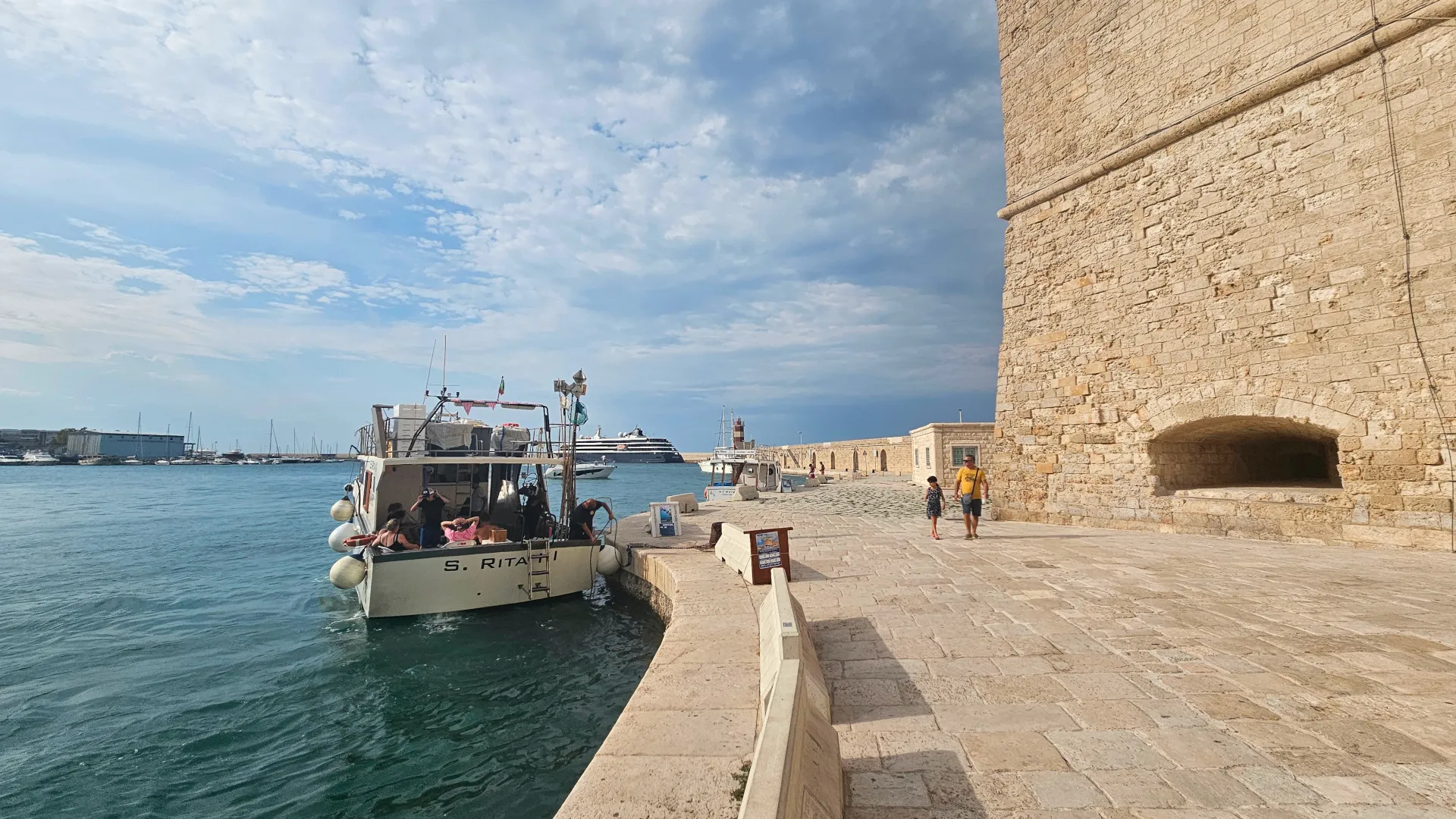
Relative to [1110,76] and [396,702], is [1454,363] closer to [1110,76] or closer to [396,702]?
[1110,76]

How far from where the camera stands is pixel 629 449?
95625 mm

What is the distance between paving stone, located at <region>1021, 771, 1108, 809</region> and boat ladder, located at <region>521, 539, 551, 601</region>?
778cm

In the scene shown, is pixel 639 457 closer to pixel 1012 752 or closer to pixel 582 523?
pixel 582 523

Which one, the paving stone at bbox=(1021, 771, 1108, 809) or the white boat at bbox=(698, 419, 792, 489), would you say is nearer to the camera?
the paving stone at bbox=(1021, 771, 1108, 809)

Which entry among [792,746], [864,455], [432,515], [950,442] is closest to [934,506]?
[432,515]

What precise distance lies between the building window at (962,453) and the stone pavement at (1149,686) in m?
17.4

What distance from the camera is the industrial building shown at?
292 feet

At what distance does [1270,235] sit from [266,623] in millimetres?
17145

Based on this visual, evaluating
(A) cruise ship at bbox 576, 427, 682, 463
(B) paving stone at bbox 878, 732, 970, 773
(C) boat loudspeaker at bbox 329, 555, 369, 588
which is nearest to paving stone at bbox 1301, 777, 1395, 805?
(B) paving stone at bbox 878, 732, 970, 773

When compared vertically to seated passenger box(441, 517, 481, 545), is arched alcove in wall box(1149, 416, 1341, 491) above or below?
above

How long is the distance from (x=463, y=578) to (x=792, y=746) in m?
7.78

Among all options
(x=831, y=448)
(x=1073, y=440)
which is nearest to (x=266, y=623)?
(x=1073, y=440)

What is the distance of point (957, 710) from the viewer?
3498 mm

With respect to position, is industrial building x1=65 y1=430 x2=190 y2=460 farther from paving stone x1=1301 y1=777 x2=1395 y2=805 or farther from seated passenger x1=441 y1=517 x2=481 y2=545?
paving stone x1=1301 y1=777 x2=1395 y2=805
